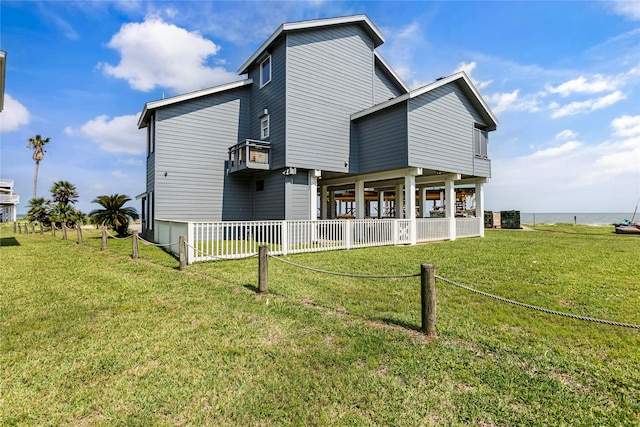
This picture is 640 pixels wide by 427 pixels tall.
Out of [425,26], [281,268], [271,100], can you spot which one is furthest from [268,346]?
[271,100]

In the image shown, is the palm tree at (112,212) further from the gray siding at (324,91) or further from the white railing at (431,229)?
the white railing at (431,229)

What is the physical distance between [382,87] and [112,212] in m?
16.5

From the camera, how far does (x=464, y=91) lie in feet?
51.3

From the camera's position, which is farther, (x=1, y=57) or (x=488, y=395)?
(x=1, y=57)

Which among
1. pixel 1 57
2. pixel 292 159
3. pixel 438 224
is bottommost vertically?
pixel 438 224

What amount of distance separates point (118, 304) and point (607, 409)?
6622mm

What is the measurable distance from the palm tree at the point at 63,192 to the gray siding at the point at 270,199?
58.0ft

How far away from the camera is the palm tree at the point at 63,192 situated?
2278 cm

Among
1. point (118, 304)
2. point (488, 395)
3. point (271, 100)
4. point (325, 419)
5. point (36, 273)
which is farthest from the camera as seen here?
point (271, 100)

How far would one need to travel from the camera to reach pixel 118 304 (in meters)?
5.21

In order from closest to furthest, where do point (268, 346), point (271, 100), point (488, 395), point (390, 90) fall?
point (488, 395), point (268, 346), point (271, 100), point (390, 90)

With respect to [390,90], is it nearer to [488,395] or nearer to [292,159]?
[292,159]

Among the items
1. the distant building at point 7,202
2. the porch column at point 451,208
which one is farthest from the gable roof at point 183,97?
the distant building at point 7,202

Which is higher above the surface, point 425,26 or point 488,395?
point 425,26
